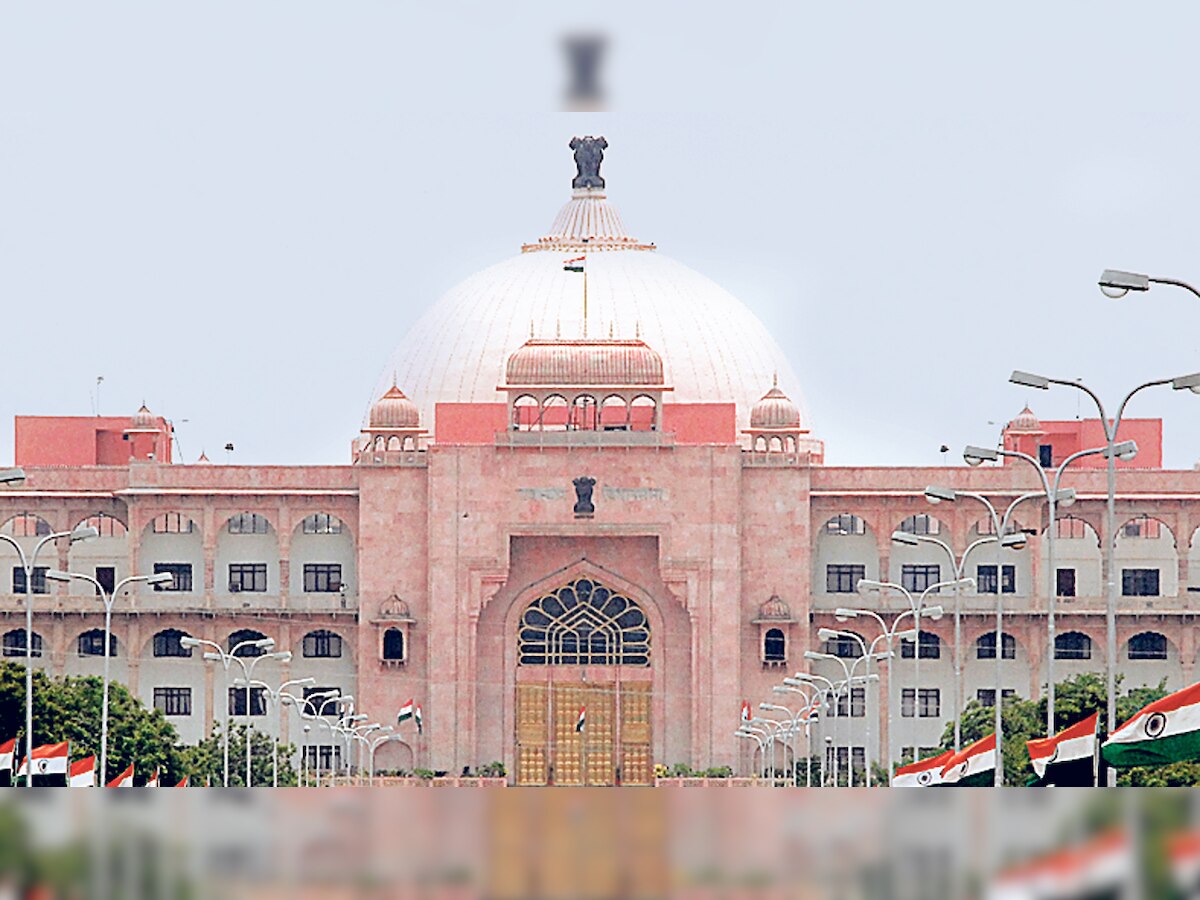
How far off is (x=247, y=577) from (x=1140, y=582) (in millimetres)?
→ 33962

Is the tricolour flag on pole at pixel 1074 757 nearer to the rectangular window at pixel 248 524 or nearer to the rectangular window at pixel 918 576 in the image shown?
the rectangular window at pixel 918 576

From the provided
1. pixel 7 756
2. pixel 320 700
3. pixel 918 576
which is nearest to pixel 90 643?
pixel 320 700

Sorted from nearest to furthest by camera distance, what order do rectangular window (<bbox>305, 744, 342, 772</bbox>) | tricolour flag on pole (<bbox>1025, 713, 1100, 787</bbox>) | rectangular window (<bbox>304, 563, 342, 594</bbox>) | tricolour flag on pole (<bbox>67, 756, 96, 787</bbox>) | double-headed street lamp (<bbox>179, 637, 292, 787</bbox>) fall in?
tricolour flag on pole (<bbox>1025, 713, 1100, 787</bbox>), tricolour flag on pole (<bbox>67, 756, 96, 787</bbox>), double-headed street lamp (<bbox>179, 637, 292, 787</bbox>), rectangular window (<bbox>305, 744, 342, 772</bbox>), rectangular window (<bbox>304, 563, 342, 594</bbox>)

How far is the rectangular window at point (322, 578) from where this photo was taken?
120 m

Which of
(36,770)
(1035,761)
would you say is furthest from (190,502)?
(1035,761)

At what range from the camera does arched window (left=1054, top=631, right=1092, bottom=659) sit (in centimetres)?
12081

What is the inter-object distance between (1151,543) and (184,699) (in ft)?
122

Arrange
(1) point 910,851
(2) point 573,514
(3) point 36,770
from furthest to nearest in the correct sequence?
(2) point 573,514 < (3) point 36,770 < (1) point 910,851

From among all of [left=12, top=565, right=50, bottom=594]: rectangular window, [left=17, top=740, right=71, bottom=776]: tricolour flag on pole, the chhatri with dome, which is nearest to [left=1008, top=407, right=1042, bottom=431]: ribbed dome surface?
the chhatri with dome

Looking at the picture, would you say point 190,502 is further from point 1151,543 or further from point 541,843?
point 541,843

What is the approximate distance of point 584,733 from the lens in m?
116

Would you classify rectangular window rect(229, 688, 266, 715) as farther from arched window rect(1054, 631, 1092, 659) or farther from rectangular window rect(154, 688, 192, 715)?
arched window rect(1054, 631, 1092, 659)

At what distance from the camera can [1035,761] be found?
163ft

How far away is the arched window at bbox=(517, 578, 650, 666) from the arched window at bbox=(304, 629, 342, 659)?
7.25 m
